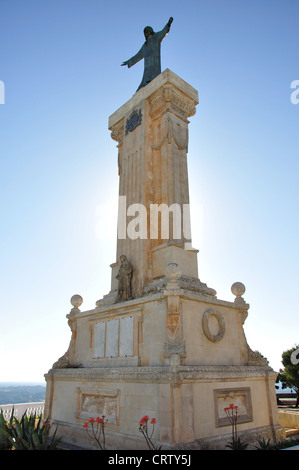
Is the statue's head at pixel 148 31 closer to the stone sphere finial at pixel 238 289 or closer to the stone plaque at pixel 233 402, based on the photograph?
the stone sphere finial at pixel 238 289

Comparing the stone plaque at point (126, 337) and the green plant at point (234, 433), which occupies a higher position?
the stone plaque at point (126, 337)

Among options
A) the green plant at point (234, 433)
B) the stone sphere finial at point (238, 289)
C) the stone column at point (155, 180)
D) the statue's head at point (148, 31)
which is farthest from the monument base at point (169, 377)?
the statue's head at point (148, 31)

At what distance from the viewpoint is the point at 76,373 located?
40.7 feet

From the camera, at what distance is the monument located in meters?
9.20

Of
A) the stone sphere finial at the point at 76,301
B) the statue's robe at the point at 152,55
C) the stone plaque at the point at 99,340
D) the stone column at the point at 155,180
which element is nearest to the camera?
the stone plaque at the point at 99,340

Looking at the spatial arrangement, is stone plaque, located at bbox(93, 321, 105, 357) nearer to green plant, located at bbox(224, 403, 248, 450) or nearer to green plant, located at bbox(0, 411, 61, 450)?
green plant, located at bbox(0, 411, 61, 450)

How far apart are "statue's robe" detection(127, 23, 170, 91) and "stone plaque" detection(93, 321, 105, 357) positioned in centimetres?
1145

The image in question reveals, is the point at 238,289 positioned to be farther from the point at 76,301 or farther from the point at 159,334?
the point at 76,301

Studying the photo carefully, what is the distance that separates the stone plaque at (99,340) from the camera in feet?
39.8

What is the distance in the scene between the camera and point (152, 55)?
17.3 m

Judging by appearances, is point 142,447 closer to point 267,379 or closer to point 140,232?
point 267,379

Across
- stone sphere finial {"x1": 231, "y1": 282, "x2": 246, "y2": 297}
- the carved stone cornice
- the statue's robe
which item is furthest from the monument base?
the statue's robe

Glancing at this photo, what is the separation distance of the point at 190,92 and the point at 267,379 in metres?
12.3

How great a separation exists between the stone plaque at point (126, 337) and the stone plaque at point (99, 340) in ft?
3.77
